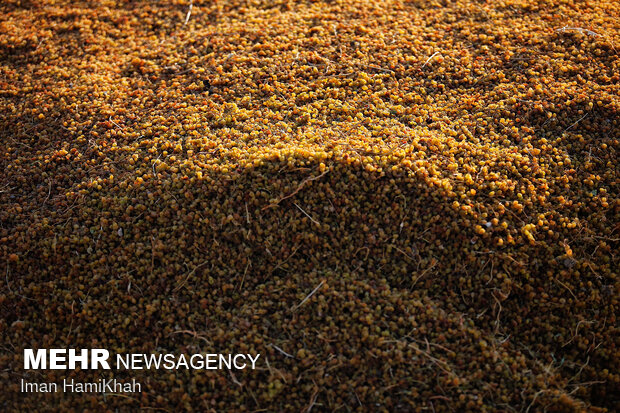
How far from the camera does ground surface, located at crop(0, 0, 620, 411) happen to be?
2.28 meters

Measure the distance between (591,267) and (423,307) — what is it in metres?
0.90

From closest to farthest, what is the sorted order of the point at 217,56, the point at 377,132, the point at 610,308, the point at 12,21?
1. the point at 610,308
2. the point at 377,132
3. the point at 217,56
4. the point at 12,21

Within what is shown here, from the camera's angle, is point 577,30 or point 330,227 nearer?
point 330,227

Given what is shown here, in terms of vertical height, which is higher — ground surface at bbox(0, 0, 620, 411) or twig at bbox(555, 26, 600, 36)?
twig at bbox(555, 26, 600, 36)

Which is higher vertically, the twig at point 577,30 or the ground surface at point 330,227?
the twig at point 577,30

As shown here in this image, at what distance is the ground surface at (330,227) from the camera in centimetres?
228

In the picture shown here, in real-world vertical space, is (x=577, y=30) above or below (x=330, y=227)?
above

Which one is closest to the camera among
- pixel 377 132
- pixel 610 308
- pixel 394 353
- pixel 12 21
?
pixel 394 353

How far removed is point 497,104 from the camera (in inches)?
117

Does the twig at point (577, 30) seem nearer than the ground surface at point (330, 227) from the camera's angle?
No

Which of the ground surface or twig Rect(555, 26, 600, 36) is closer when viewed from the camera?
the ground surface

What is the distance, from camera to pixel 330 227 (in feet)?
8.29

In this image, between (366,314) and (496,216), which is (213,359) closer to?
(366,314)

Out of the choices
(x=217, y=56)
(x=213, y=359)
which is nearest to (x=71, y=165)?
(x=217, y=56)
